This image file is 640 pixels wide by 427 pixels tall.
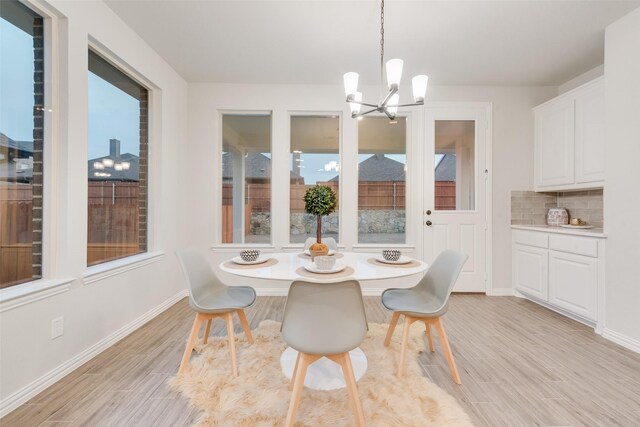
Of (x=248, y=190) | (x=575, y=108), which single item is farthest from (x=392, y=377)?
(x=575, y=108)

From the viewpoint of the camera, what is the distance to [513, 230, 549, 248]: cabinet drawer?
10.0 feet

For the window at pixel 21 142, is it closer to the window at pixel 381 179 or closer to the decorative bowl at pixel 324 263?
the decorative bowl at pixel 324 263

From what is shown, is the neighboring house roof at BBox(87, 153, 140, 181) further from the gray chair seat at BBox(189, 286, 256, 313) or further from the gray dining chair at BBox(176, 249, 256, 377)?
the gray chair seat at BBox(189, 286, 256, 313)

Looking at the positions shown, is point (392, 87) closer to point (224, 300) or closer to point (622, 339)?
point (224, 300)

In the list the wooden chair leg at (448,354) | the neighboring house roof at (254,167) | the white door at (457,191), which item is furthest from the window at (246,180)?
the wooden chair leg at (448,354)

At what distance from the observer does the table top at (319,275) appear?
154cm

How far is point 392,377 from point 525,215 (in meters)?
2.96

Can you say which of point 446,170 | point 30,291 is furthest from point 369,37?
point 30,291

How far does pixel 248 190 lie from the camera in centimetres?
375

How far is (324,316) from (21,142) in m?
2.10

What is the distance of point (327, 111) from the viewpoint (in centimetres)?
363

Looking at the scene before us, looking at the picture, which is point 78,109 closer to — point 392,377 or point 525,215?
point 392,377

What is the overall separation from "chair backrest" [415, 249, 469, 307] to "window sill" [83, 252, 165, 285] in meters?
2.42

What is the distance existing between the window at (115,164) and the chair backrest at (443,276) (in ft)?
8.54
